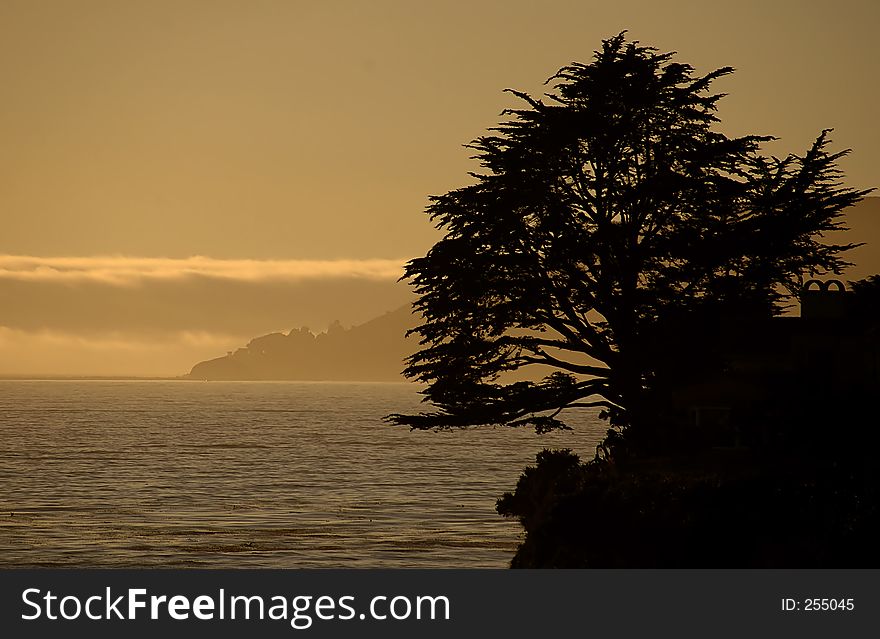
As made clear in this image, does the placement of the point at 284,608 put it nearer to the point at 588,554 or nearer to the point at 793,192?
the point at 588,554

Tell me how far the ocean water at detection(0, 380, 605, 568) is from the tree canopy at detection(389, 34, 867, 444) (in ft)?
32.4

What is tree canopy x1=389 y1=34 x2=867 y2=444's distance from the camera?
4456cm

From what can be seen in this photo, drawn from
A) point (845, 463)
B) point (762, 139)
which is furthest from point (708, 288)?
point (845, 463)

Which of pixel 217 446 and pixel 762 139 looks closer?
pixel 762 139

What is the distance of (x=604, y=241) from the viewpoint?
44.8 meters

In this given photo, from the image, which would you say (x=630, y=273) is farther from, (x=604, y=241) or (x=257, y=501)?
(x=257, y=501)

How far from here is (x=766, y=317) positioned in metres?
44.8

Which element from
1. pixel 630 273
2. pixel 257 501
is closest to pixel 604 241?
pixel 630 273

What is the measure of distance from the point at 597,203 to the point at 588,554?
15.7 m

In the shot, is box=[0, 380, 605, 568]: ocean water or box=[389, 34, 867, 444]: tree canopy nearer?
box=[389, 34, 867, 444]: tree canopy

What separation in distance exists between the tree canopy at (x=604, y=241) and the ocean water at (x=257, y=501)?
9.89 m

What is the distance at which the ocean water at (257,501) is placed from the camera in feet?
186

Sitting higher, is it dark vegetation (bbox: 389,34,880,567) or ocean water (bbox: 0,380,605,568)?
dark vegetation (bbox: 389,34,880,567)

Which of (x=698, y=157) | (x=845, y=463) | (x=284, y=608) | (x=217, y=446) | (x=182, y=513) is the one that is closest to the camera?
(x=284, y=608)
